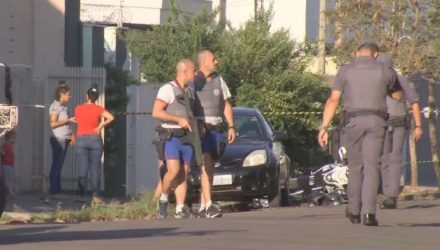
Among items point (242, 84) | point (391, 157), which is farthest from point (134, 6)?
point (391, 157)

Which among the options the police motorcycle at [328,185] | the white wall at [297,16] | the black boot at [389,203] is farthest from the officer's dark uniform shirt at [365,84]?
the white wall at [297,16]

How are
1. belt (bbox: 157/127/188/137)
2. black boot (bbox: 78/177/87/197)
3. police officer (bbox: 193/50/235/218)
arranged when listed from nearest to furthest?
belt (bbox: 157/127/188/137), police officer (bbox: 193/50/235/218), black boot (bbox: 78/177/87/197)

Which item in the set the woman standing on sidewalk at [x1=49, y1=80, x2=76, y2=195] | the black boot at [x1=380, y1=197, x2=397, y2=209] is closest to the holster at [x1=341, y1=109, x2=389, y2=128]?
the black boot at [x1=380, y1=197, x2=397, y2=209]

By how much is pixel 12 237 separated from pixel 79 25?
42.7ft

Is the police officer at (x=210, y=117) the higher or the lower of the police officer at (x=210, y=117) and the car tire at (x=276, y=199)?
the higher

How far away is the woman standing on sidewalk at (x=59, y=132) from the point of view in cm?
1938

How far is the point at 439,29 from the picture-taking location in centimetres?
2353

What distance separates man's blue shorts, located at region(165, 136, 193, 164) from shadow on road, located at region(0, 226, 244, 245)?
7.08ft

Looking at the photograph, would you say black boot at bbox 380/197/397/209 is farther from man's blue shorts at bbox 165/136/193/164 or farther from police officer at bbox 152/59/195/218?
man's blue shorts at bbox 165/136/193/164

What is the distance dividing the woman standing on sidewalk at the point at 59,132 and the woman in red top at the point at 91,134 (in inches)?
17.5

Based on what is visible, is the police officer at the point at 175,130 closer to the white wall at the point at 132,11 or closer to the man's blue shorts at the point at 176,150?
the man's blue shorts at the point at 176,150

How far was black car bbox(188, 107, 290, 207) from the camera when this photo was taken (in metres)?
17.0

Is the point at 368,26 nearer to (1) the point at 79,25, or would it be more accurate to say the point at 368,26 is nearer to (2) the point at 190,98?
(1) the point at 79,25

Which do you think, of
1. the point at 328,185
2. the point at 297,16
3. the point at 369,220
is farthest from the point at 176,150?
the point at 297,16
